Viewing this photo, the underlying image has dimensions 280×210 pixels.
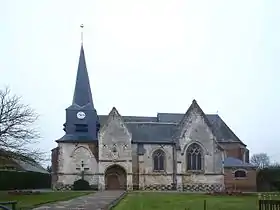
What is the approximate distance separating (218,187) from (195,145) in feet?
19.3

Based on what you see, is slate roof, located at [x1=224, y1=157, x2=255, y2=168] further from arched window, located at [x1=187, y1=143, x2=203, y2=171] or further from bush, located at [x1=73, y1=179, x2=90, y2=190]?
bush, located at [x1=73, y1=179, x2=90, y2=190]

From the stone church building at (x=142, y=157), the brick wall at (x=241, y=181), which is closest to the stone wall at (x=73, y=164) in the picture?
the stone church building at (x=142, y=157)

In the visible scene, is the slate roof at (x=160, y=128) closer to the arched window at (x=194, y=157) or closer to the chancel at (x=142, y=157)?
the chancel at (x=142, y=157)

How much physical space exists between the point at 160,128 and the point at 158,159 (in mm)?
4559

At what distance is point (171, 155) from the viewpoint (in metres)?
59.9

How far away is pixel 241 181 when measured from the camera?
57.6 m

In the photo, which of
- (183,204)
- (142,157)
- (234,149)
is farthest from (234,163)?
(183,204)

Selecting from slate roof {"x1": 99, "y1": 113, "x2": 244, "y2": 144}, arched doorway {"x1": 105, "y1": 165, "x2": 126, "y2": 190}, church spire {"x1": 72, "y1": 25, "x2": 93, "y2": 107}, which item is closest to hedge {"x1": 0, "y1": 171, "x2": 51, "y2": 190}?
arched doorway {"x1": 105, "y1": 165, "x2": 126, "y2": 190}

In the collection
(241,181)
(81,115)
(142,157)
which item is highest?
(81,115)

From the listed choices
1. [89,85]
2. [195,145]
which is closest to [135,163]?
[195,145]

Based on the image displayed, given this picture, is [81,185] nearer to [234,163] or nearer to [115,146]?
[115,146]

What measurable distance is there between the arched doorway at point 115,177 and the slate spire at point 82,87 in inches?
364

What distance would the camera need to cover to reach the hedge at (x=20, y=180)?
53969mm

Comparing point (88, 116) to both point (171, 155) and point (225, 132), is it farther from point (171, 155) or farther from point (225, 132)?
point (225, 132)
